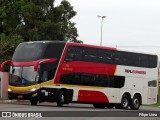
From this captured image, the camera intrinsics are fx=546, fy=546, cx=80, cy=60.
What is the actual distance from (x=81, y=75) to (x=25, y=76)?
3.60 meters

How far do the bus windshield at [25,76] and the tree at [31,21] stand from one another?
19.3m

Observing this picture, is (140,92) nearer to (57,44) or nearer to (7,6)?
(57,44)

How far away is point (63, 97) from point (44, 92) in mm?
1442

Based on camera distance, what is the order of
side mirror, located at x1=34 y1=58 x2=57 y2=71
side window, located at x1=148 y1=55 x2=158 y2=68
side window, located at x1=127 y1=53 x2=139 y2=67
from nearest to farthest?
1. side mirror, located at x1=34 y1=58 x2=57 y2=71
2. side window, located at x1=127 y1=53 x2=139 y2=67
3. side window, located at x1=148 y1=55 x2=158 y2=68

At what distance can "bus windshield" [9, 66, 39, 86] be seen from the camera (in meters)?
31.1

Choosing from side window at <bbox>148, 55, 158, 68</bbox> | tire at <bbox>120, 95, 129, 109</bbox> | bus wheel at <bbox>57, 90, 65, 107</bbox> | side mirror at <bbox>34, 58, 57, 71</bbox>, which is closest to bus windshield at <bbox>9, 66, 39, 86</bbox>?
side mirror at <bbox>34, 58, 57, 71</bbox>

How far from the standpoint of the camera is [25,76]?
3136cm

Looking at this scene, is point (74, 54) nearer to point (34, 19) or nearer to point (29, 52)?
point (29, 52)

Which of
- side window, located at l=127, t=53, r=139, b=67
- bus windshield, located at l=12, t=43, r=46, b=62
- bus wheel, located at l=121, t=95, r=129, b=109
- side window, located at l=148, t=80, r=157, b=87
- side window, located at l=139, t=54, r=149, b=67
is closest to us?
bus windshield, located at l=12, t=43, r=46, b=62

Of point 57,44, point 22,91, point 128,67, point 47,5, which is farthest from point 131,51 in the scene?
point 47,5

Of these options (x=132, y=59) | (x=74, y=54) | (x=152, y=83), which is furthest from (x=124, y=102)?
(x=74, y=54)

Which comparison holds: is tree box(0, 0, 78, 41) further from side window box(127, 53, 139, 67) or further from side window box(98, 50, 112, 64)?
side window box(98, 50, 112, 64)

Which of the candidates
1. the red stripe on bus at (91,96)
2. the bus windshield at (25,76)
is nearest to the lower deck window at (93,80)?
the red stripe on bus at (91,96)

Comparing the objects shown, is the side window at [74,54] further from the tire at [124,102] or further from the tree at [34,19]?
the tree at [34,19]
